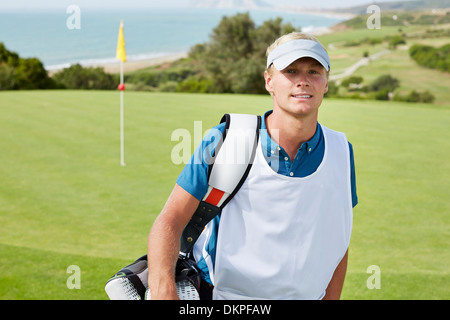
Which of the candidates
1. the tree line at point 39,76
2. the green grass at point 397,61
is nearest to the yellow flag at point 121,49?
the tree line at point 39,76

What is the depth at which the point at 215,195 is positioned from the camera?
169 cm

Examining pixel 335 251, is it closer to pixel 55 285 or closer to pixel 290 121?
pixel 290 121

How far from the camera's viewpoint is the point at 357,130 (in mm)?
13258

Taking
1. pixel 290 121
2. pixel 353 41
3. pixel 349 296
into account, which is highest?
pixel 353 41

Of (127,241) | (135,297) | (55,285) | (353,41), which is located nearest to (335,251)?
(135,297)

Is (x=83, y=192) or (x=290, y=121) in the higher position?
(x=290, y=121)

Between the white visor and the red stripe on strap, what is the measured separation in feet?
1.48

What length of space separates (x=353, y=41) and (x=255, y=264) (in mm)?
55261

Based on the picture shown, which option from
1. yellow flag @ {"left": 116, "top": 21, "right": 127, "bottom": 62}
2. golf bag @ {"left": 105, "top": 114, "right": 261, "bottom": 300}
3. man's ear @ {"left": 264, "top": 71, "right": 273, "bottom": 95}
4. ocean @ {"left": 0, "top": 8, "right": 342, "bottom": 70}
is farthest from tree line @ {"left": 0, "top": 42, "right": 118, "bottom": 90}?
golf bag @ {"left": 105, "top": 114, "right": 261, "bottom": 300}

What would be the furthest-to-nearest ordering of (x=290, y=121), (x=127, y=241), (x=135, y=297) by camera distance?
(x=127, y=241)
(x=290, y=121)
(x=135, y=297)

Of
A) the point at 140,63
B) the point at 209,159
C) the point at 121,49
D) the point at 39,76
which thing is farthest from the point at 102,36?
the point at 209,159

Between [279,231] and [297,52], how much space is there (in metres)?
0.58

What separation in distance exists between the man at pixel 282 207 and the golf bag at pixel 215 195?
0.03 meters
